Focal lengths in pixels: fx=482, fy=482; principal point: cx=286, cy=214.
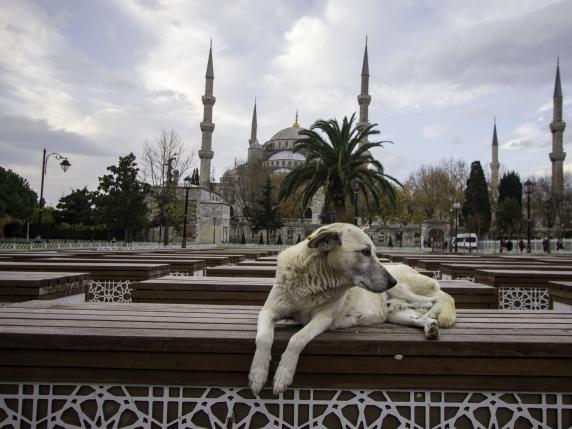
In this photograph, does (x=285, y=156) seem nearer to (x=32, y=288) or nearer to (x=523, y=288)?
(x=523, y=288)

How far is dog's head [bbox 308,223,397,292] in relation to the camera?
9.06 ft

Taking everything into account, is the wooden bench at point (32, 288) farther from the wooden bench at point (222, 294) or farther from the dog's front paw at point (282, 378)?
the dog's front paw at point (282, 378)

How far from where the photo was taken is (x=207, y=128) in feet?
197

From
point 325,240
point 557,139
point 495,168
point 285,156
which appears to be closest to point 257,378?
point 325,240

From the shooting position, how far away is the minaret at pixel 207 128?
60250 mm

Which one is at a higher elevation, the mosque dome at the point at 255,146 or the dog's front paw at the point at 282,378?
the mosque dome at the point at 255,146

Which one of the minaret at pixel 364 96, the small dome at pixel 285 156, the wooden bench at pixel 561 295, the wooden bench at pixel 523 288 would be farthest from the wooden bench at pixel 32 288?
the small dome at pixel 285 156

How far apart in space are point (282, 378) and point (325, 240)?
0.80m

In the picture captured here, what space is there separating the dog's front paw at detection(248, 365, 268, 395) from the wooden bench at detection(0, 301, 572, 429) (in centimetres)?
14

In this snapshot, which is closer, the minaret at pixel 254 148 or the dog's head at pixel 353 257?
the dog's head at pixel 353 257

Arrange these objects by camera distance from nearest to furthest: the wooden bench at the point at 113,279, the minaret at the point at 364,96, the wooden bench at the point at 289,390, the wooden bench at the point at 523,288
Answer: the wooden bench at the point at 289,390 < the wooden bench at the point at 523,288 < the wooden bench at the point at 113,279 < the minaret at the point at 364,96

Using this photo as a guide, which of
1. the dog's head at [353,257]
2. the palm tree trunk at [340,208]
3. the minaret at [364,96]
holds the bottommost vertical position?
the dog's head at [353,257]

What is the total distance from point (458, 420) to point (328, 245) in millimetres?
1225

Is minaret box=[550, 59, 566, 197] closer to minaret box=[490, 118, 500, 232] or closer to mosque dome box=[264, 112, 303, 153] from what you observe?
minaret box=[490, 118, 500, 232]
